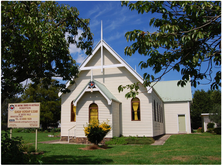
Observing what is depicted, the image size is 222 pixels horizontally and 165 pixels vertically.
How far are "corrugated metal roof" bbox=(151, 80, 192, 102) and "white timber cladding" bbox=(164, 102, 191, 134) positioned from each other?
770 millimetres

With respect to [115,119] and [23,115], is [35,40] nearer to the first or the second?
[23,115]

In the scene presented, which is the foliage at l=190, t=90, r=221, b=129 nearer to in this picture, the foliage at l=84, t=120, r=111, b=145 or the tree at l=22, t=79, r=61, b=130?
the tree at l=22, t=79, r=61, b=130

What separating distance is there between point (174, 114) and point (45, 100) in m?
28.1

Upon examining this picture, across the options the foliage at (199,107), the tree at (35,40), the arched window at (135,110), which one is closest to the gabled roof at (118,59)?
the arched window at (135,110)

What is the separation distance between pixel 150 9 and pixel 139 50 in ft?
4.42

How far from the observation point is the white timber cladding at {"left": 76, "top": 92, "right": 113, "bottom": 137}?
60.3 feet

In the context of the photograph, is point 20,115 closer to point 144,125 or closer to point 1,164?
point 1,164

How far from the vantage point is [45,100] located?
46625mm

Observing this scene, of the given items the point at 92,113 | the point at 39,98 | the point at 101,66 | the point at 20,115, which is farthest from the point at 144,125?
the point at 39,98

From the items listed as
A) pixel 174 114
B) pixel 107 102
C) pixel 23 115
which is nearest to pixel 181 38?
pixel 23 115

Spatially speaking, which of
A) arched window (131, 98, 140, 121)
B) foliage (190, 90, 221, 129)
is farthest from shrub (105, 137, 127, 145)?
foliage (190, 90, 221, 129)

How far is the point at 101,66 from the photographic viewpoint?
2155 centimetres

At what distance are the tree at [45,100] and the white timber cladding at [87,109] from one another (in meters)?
25.6

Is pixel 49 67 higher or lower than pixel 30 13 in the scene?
lower
